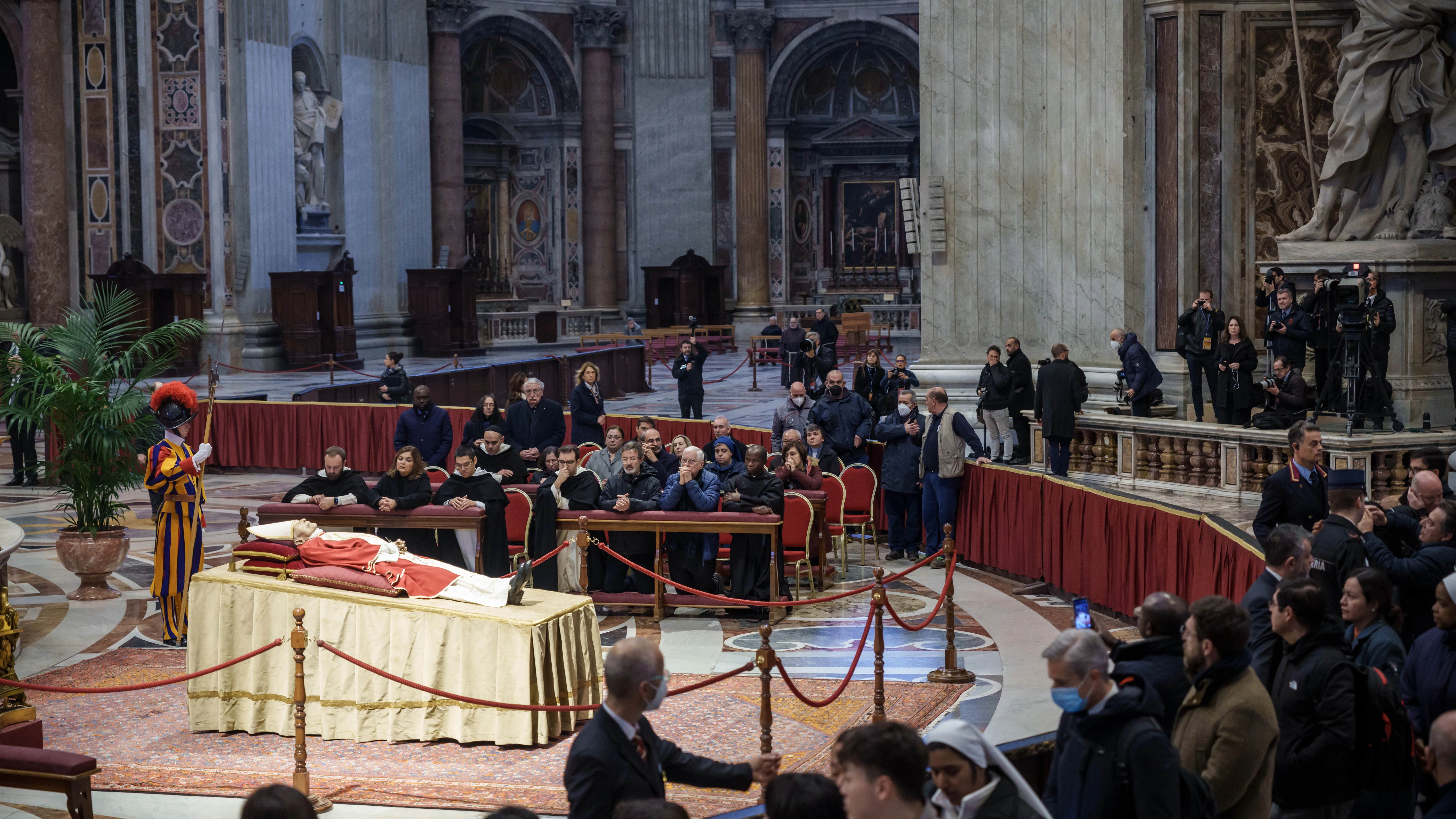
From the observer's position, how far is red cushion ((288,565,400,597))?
8492mm

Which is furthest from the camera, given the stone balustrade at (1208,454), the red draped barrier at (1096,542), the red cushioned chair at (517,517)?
the stone balustrade at (1208,454)

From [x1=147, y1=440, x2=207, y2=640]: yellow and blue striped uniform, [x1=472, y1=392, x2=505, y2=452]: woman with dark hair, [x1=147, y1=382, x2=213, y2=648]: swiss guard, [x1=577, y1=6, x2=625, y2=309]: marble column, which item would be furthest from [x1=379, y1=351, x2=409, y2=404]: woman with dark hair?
[x1=577, y1=6, x2=625, y2=309]: marble column

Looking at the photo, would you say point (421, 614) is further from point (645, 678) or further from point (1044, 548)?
point (1044, 548)

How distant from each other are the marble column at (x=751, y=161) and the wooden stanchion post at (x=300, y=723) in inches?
1187

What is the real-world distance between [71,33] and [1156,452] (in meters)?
20.3

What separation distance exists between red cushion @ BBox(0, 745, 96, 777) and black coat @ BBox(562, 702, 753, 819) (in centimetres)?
301

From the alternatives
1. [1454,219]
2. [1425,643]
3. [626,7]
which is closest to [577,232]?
[626,7]

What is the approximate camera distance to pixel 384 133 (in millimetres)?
31172

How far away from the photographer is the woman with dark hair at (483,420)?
48.9 ft

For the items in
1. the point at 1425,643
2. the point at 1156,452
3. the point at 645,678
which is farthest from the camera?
the point at 1156,452

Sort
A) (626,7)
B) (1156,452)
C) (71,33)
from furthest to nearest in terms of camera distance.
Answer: (626,7), (71,33), (1156,452)

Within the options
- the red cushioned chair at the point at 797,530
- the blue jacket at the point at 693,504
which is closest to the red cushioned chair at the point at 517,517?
the blue jacket at the point at 693,504

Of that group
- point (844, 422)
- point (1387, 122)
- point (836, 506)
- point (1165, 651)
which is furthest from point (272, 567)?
point (1387, 122)

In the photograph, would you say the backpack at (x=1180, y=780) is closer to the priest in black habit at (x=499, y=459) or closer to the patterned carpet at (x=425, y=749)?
the patterned carpet at (x=425, y=749)
